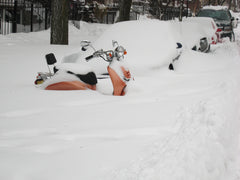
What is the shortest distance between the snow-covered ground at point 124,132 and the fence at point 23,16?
1209cm

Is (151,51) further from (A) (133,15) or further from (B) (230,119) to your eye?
(A) (133,15)

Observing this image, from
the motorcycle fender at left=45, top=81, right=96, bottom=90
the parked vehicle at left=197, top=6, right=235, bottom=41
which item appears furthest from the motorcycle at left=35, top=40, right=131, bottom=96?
the parked vehicle at left=197, top=6, right=235, bottom=41

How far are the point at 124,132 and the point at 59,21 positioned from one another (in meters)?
10.2

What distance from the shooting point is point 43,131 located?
148 inches

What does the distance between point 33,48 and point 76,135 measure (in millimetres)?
8866

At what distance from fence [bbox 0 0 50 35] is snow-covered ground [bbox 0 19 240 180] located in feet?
39.7

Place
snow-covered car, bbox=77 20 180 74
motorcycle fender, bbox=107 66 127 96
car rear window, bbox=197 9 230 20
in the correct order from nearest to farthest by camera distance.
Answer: motorcycle fender, bbox=107 66 127 96 → snow-covered car, bbox=77 20 180 74 → car rear window, bbox=197 9 230 20

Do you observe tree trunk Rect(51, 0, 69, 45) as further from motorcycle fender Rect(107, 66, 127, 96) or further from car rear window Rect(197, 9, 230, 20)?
car rear window Rect(197, 9, 230, 20)

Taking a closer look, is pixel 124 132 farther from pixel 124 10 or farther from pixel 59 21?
pixel 124 10

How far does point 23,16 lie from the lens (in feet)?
62.7

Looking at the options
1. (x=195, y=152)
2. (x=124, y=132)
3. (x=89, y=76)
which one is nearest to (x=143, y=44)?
(x=89, y=76)

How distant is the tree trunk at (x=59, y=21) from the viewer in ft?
42.7

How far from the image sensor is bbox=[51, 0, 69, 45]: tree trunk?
13.0 m

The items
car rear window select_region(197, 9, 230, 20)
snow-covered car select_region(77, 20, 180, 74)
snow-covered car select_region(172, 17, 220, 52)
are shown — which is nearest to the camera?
snow-covered car select_region(77, 20, 180, 74)
